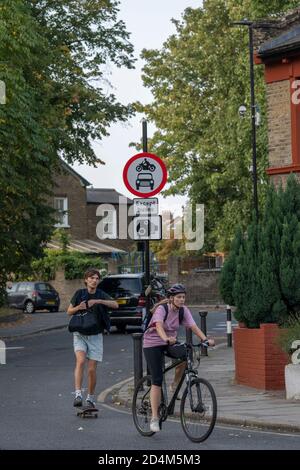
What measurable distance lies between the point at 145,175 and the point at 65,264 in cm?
4334

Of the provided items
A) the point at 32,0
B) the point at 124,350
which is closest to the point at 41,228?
the point at 32,0

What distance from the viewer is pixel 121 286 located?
1400 inches

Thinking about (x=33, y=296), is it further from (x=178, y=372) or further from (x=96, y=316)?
(x=178, y=372)

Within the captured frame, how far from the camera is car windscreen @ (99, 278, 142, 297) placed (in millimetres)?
35312

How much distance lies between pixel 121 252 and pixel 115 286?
140 feet

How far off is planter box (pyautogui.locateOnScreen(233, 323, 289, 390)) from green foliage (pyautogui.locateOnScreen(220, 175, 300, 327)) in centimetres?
32

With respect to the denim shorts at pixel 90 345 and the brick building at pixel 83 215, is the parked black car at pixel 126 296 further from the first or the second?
the brick building at pixel 83 215

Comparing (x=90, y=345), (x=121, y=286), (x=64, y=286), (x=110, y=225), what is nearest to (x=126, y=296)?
(x=121, y=286)

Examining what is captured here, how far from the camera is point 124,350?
28.2 meters

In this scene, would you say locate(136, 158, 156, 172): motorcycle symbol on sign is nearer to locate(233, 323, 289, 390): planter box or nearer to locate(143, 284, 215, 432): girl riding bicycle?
locate(233, 323, 289, 390): planter box

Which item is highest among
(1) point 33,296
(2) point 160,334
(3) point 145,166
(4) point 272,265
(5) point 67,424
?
(3) point 145,166

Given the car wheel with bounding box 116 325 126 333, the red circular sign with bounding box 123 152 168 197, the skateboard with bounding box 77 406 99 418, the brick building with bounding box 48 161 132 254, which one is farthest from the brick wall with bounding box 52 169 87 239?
the skateboard with bounding box 77 406 99 418

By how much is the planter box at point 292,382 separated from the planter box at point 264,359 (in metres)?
1.43

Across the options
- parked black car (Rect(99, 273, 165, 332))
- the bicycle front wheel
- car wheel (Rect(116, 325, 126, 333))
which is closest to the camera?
the bicycle front wheel
